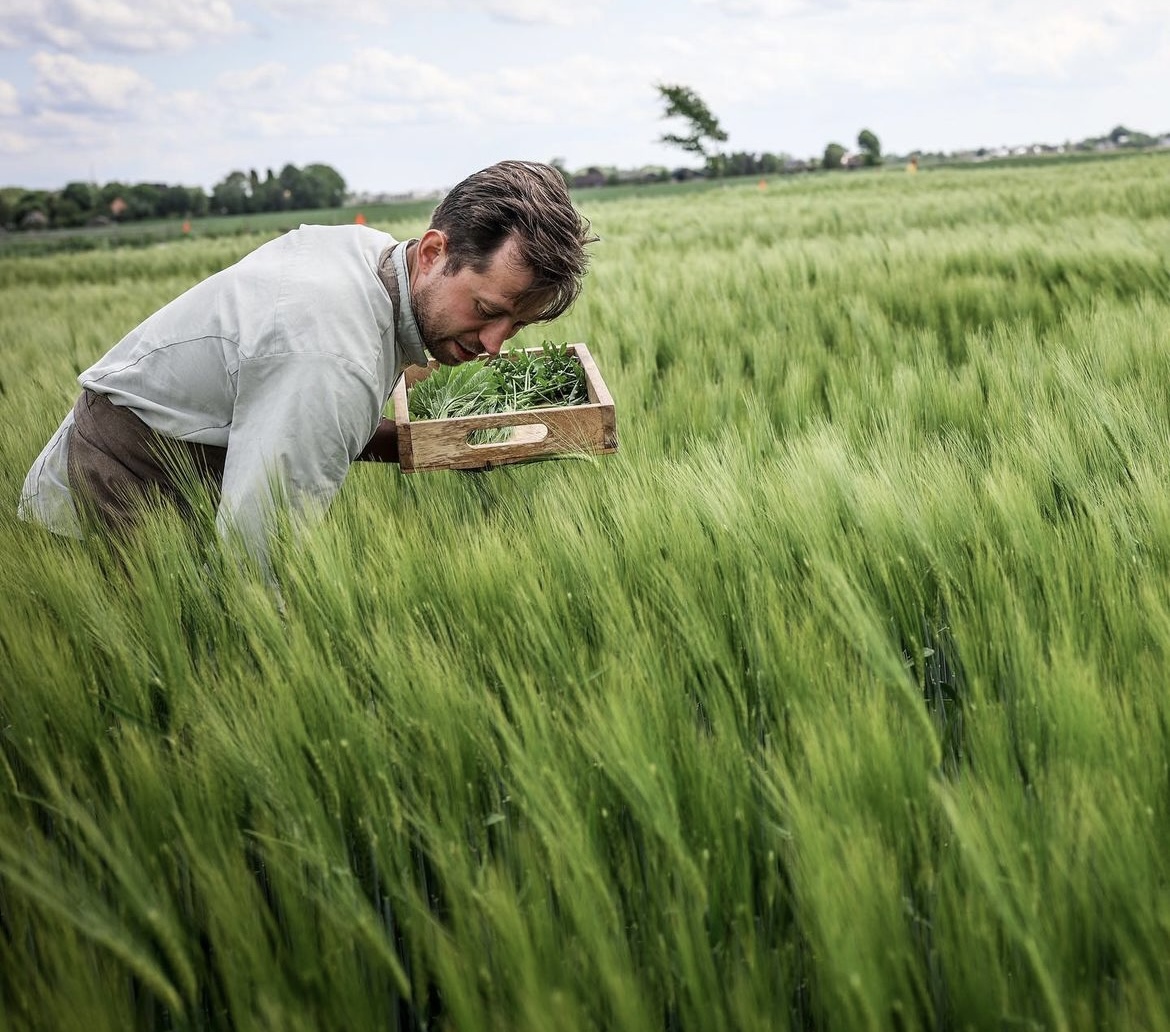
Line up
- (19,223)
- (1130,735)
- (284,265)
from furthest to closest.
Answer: (19,223), (284,265), (1130,735)

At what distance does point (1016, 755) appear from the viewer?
105 cm

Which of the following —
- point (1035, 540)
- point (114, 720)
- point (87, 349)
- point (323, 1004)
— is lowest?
point (323, 1004)

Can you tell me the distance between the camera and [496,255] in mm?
1648

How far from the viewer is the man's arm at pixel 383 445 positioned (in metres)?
2.09

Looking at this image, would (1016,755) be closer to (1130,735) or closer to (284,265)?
(1130,735)

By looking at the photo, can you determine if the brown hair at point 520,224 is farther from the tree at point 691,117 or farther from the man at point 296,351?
the tree at point 691,117

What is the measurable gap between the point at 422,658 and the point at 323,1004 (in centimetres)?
40

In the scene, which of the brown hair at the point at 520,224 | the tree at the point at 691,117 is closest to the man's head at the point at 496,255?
the brown hair at the point at 520,224

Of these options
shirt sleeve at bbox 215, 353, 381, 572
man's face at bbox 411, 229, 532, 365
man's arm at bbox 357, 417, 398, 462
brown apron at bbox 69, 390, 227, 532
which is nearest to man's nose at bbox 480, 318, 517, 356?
man's face at bbox 411, 229, 532, 365

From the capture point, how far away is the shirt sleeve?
1.43 metres

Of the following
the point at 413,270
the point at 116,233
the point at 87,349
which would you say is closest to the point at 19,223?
the point at 116,233

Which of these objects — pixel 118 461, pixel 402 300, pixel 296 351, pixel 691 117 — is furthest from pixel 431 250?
pixel 691 117

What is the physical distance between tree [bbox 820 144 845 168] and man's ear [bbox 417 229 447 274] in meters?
63.2

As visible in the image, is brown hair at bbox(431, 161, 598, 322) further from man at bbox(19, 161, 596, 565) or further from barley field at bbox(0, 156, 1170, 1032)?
barley field at bbox(0, 156, 1170, 1032)
